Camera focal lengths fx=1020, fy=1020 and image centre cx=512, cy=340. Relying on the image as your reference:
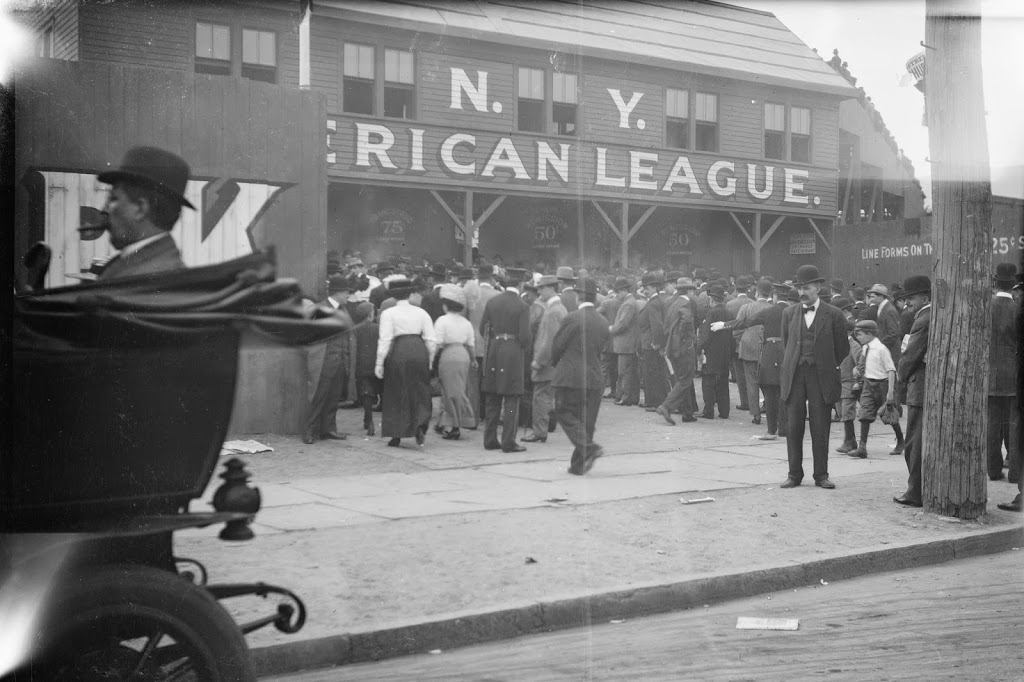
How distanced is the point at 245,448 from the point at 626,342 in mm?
7049

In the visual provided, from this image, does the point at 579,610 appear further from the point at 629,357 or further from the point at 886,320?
the point at 886,320

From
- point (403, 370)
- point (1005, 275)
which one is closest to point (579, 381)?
point (403, 370)

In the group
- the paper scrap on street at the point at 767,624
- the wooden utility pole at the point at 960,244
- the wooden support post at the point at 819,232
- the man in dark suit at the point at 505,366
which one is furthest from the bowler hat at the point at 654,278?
the paper scrap on street at the point at 767,624

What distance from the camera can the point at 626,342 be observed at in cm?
1592

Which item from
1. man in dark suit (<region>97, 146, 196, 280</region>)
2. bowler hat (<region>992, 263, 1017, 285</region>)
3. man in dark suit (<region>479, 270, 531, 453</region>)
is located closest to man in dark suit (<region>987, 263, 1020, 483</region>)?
bowler hat (<region>992, 263, 1017, 285</region>)

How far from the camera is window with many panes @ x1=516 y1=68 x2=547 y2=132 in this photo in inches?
819

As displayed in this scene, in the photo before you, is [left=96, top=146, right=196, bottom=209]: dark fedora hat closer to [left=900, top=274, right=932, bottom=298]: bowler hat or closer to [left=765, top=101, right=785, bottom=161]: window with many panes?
[left=900, top=274, right=932, bottom=298]: bowler hat

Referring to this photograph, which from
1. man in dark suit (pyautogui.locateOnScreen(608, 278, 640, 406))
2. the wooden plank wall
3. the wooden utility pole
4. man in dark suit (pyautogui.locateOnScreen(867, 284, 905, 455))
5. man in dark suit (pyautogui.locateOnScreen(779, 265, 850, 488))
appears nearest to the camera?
the wooden utility pole

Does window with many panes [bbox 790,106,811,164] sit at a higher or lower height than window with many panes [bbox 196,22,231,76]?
higher

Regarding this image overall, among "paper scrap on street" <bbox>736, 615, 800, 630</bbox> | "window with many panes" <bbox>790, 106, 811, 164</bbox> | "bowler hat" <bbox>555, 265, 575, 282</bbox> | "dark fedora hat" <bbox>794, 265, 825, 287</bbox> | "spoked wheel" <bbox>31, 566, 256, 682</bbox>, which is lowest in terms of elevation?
"paper scrap on street" <bbox>736, 615, 800, 630</bbox>

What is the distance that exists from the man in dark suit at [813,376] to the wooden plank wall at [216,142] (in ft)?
16.8

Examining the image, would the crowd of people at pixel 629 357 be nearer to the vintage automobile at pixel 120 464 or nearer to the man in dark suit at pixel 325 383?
the man in dark suit at pixel 325 383

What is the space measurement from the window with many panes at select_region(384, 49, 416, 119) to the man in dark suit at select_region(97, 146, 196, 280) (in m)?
16.0

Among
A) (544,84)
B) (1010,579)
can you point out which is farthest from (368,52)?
(1010,579)
